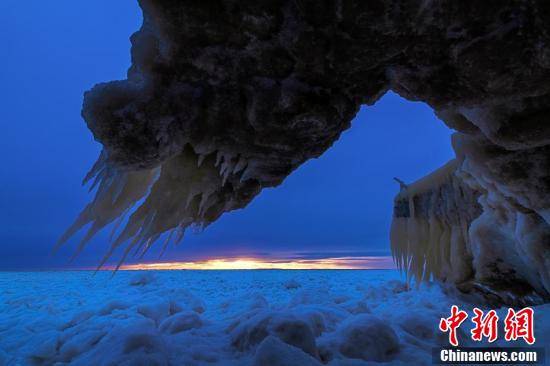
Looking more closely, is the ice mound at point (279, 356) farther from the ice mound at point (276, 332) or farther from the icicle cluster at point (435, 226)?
the icicle cluster at point (435, 226)

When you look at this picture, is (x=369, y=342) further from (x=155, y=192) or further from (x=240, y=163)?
(x=155, y=192)

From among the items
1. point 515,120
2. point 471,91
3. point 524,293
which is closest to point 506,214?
point 524,293

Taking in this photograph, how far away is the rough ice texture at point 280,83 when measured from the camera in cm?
186

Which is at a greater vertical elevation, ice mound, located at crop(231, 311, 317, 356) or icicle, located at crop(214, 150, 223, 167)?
icicle, located at crop(214, 150, 223, 167)

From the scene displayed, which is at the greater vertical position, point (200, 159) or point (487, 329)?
point (200, 159)

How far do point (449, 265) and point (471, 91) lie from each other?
5204 mm

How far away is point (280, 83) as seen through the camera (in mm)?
2160

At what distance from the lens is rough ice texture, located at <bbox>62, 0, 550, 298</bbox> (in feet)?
6.10

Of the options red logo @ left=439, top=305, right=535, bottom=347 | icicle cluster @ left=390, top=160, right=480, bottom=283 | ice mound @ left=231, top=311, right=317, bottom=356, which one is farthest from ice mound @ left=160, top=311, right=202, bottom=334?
icicle cluster @ left=390, top=160, right=480, bottom=283

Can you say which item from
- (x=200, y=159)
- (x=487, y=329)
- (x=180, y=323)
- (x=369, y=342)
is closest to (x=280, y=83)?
(x=200, y=159)

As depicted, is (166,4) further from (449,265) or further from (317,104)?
(449,265)

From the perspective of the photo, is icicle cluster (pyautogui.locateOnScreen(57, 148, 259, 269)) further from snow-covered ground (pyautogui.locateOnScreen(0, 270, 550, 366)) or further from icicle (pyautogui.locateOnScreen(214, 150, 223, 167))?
snow-covered ground (pyautogui.locateOnScreen(0, 270, 550, 366))

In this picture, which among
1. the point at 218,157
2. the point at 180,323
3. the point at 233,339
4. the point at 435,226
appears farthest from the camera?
the point at 435,226

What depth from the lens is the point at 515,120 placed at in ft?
7.54
